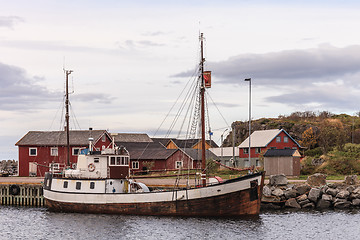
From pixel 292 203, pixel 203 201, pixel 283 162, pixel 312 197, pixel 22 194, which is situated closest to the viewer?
pixel 203 201

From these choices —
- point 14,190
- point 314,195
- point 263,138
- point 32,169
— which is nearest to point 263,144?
point 263,138

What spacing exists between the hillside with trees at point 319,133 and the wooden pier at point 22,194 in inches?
1339

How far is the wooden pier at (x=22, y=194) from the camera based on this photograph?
58375 millimetres

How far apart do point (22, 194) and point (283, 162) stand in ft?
106

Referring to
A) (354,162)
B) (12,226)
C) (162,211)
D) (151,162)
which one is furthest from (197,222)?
(151,162)

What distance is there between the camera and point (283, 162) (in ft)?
212

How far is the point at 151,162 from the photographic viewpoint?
82.7 m

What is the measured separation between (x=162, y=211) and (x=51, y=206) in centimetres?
1354

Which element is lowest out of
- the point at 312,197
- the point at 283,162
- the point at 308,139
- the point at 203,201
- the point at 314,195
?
the point at 312,197

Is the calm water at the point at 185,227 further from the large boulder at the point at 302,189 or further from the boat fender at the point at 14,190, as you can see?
the boat fender at the point at 14,190

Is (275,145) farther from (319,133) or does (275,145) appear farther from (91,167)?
(91,167)

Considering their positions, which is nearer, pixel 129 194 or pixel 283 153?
pixel 129 194

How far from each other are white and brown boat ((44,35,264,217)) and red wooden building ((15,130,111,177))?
27959mm

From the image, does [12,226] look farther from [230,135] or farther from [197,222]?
[230,135]
